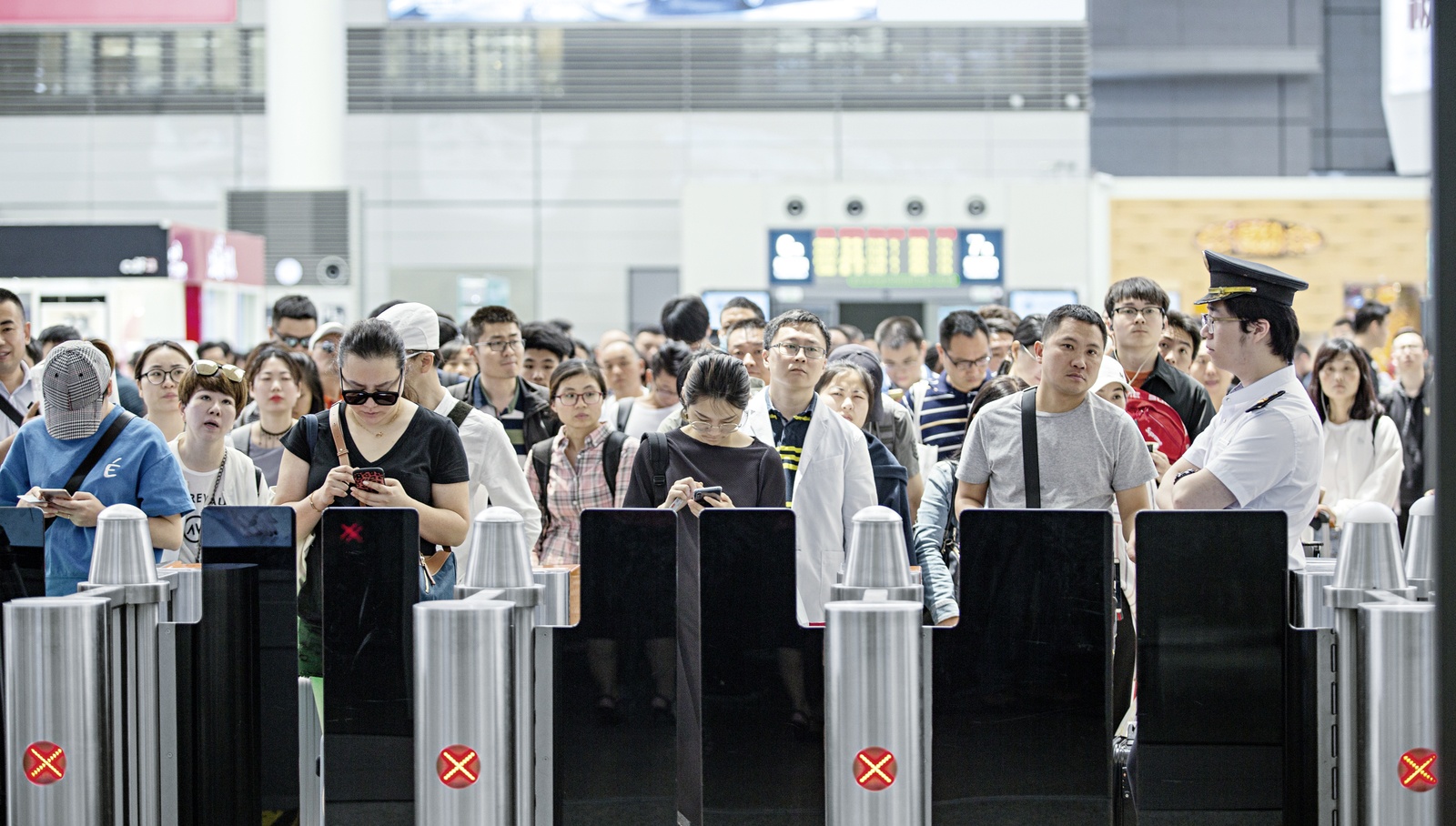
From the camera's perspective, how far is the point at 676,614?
270cm

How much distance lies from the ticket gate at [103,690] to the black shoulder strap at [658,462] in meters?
1.61

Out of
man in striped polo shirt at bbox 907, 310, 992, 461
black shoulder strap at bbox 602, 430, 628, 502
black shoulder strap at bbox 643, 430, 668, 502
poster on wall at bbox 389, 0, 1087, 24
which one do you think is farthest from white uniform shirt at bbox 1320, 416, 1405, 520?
poster on wall at bbox 389, 0, 1087, 24

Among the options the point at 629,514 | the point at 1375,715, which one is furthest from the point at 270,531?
the point at 1375,715

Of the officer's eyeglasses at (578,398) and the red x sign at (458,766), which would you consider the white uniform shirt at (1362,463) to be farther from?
the red x sign at (458,766)

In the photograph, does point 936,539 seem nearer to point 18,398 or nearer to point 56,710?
point 56,710

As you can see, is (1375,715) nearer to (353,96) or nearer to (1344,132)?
(353,96)

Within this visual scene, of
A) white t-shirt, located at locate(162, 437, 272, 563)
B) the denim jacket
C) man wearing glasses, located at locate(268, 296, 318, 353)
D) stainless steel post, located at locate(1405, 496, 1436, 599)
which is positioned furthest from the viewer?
man wearing glasses, located at locate(268, 296, 318, 353)

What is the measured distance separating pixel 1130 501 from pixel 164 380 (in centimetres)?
391

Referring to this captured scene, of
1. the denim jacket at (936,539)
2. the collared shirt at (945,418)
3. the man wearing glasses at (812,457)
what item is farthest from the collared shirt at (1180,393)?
the man wearing glasses at (812,457)

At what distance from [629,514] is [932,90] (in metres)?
18.6

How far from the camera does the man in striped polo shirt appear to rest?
6.20m

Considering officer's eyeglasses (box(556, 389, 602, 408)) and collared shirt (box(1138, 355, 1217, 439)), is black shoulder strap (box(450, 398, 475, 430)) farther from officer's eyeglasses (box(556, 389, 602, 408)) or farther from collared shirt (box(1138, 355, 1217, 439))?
collared shirt (box(1138, 355, 1217, 439))

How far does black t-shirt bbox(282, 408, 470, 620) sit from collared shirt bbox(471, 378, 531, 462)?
87.5 inches

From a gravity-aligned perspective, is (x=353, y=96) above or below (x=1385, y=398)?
above
